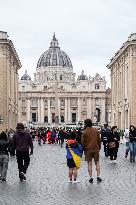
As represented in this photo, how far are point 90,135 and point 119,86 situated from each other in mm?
56086

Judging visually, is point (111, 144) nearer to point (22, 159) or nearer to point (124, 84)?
point (22, 159)

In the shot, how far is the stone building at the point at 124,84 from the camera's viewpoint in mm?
62156

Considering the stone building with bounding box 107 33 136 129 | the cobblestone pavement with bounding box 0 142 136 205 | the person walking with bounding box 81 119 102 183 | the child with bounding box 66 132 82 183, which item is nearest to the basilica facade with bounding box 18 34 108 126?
the stone building with bounding box 107 33 136 129

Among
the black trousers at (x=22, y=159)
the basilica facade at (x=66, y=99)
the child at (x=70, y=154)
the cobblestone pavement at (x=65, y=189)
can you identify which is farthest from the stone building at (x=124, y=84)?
the basilica facade at (x=66, y=99)

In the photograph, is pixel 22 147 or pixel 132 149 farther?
pixel 132 149

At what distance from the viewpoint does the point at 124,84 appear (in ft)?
224

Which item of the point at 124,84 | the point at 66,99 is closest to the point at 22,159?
the point at 124,84

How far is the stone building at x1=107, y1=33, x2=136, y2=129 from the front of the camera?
62156mm

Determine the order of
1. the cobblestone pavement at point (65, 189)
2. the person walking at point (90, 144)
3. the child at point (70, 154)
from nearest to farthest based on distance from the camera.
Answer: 1. the cobblestone pavement at point (65, 189)
2. the person walking at point (90, 144)
3. the child at point (70, 154)

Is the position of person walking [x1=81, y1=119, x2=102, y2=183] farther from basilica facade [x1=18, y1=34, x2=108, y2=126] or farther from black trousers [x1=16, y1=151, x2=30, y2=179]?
basilica facade [x1=18, y1=34, x2=108, y2=126]

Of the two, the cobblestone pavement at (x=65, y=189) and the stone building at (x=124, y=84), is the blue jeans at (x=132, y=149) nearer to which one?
the cobblestone pavement at (x=65, y=189)

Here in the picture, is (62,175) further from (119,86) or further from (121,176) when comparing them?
(119,86)

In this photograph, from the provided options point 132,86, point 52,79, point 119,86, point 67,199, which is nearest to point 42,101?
point 52,79

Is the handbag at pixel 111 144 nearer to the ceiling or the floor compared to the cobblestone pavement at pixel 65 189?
nearer to the ceiling
